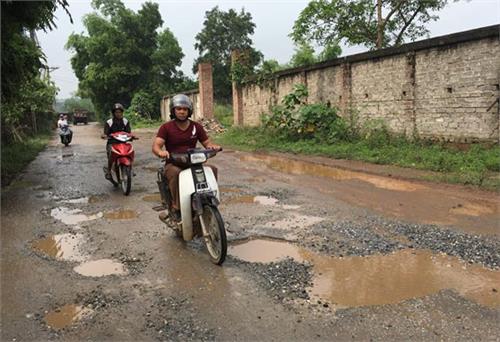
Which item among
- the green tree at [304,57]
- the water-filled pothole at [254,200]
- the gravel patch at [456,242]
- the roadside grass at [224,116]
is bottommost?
the gravel patch at [456,242]

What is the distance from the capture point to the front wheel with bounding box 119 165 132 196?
8.18 m

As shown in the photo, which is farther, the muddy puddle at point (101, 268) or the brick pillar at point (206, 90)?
the brick pillar at point (206, 90)

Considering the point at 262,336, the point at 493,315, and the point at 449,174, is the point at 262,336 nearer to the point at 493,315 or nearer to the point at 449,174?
the point at 493,315

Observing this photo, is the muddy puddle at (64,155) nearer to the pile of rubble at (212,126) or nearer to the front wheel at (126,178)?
the front wheel at (126,178)

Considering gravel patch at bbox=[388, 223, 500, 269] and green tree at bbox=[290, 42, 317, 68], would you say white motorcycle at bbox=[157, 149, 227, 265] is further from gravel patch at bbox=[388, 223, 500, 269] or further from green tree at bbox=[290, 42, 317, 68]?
green tree at bbox=[290, 42, 317, 68]

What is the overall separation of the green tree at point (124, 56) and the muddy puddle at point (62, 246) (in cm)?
3457

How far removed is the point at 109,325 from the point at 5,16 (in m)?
6.41

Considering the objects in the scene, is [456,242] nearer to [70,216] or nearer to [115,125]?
[70,216]

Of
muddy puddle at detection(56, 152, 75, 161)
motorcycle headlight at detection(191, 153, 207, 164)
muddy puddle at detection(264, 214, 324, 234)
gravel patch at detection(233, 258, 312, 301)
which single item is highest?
motorcycle headlight at detection(191, 153, 207, 164)

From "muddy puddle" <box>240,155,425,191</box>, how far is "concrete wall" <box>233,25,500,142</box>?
2.84 m

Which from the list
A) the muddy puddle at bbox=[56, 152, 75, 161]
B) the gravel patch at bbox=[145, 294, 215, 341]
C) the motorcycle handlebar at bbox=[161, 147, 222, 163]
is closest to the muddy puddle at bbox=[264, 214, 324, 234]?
the motorcycle handlebar at bbox=[161, 147, 222, 163]

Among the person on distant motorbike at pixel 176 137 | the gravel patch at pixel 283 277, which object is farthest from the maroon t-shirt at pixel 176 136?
the gravel patch at pixel 283 277

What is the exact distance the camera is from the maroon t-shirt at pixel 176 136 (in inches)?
203

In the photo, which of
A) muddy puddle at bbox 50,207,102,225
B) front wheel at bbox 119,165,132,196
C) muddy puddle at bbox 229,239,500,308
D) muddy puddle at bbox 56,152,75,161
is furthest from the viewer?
muddy puddle at bbox 56,152,75,161
